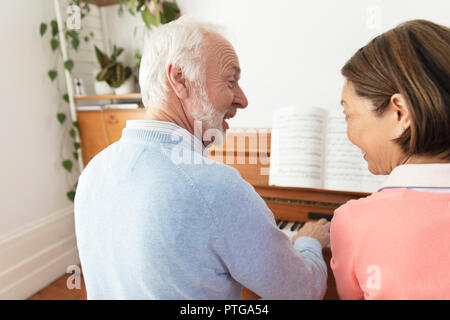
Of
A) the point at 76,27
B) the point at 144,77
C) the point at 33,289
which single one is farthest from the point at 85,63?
the point at 144,77

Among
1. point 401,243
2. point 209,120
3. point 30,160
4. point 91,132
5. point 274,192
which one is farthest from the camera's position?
point 91,132

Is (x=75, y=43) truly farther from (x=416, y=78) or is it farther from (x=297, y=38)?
(x=416, y=78)

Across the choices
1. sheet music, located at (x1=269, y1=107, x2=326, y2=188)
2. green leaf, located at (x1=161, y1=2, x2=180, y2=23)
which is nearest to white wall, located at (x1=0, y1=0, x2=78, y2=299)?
green leaf, located at (x1=161, y1=2, x2=180, y2=23)

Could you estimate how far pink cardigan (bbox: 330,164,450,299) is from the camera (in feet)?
1.98

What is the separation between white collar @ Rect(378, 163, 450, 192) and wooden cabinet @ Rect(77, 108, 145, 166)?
1702 mm

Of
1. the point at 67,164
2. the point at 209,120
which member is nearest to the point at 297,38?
the point at 209,120

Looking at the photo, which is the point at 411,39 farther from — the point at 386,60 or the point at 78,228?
the point at 78,228

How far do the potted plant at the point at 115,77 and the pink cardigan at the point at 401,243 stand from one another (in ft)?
6.60

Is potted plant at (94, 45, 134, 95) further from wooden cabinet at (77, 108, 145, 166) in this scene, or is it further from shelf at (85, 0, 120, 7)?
shelf at (85, 0, 120, 7)

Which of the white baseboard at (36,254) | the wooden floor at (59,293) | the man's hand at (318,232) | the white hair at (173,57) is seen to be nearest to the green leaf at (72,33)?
the white baseboard at (36,254)

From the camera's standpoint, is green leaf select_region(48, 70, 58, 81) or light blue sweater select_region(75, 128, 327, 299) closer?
light blue sweater select_region(75, 128, 327, 299)

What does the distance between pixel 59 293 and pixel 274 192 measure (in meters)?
1.88

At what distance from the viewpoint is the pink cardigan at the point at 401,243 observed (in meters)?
0.60

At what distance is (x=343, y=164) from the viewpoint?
1.32 meters
